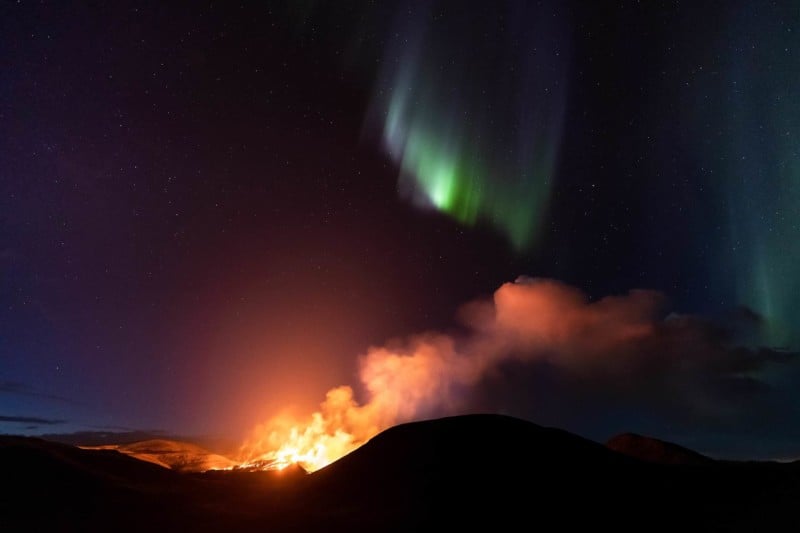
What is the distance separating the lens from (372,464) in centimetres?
5112

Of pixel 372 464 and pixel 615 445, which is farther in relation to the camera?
pixel 615 445

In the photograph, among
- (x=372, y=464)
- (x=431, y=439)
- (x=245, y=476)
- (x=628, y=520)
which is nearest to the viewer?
(x=628, y=520)

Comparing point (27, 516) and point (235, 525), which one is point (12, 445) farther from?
point (235, 525)

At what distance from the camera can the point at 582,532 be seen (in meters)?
33.5

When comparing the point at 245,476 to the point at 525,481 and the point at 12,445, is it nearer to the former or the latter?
the point at 12,445

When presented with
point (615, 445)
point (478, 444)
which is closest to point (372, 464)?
point (478, 444)

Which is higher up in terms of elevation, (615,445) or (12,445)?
(615,445)

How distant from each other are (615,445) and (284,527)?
88.9m

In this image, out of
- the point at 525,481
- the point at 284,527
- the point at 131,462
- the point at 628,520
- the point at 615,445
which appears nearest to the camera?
the point at 284,527

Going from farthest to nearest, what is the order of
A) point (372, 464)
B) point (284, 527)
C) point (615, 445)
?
point (615, 445)
point (372, 464)
point (284, 527)

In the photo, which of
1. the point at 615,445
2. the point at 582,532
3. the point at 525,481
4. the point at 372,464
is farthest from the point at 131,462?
the point at 615,445

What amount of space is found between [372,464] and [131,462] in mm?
31328

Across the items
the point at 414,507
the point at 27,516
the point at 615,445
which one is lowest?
the point at 27,516

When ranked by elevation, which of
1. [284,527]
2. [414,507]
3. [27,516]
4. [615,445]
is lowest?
[27,516]
